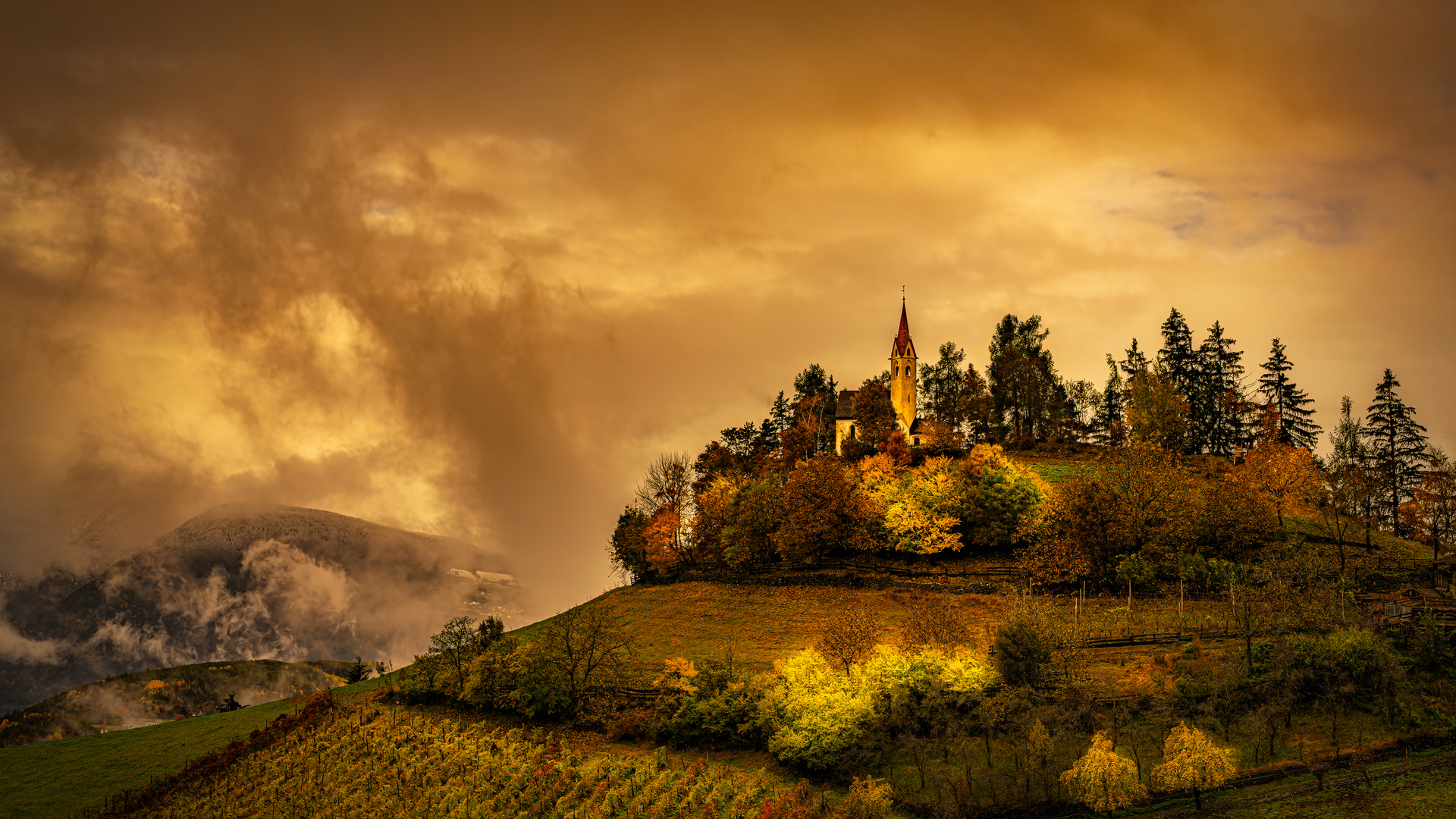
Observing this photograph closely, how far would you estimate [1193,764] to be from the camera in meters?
28.8

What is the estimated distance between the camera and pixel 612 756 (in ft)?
134

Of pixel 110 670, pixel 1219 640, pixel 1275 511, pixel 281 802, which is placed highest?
pixel 1275 511

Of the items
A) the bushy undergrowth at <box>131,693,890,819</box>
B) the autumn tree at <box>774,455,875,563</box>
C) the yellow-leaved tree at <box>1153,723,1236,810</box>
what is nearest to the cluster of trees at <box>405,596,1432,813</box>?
the yellow-leaved tree at <box>1153,723,1236,810</box>

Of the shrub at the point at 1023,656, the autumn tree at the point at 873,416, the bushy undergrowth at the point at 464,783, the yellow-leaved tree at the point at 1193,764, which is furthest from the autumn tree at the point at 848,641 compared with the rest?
the autumn tree at the point at 873,416

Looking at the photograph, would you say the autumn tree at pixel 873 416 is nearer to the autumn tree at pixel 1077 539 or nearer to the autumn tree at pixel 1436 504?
the autumn tree at pixel 1077 539

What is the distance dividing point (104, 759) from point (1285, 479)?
3287 inches

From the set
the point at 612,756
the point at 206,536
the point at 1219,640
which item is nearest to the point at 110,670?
the point at 206,536

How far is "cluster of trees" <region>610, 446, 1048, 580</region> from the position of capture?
66375 millimetres

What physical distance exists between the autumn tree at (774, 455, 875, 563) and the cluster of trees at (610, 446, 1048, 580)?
0.09m

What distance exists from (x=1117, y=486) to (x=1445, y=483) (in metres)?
24.6

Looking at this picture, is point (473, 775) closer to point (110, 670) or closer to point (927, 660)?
point (927, 660)

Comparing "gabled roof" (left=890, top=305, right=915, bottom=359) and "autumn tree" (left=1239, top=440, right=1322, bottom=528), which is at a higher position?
"gabled roof" (left=890, top=305, right=915, bottom=359)

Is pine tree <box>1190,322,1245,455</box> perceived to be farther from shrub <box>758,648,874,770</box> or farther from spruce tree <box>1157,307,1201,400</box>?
shrub <box>758,648,874,770</box>

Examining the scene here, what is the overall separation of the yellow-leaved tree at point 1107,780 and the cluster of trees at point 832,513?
34.2 meters
